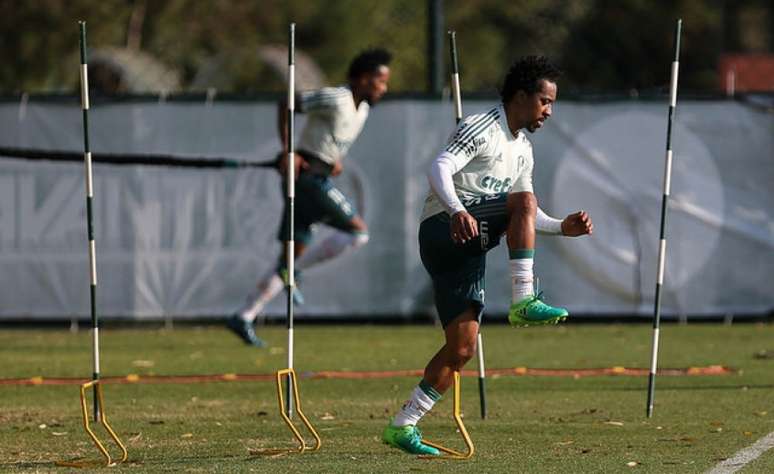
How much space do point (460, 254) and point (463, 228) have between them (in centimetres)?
49

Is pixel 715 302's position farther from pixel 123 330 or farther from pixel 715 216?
pixel 123 330

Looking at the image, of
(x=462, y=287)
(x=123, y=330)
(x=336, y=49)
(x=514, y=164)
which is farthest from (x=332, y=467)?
(x=336, y=49)

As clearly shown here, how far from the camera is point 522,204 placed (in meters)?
8.38

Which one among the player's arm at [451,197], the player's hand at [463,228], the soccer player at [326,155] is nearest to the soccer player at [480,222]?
the player's arm at [451,197]

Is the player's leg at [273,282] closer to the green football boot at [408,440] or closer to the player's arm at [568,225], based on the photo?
the player's arm at [568,225]

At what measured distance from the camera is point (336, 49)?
47250mm

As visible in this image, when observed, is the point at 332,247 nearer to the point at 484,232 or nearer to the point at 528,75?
the point at 528,75

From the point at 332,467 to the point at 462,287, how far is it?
113cm

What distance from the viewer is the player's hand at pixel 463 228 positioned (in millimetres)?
8062

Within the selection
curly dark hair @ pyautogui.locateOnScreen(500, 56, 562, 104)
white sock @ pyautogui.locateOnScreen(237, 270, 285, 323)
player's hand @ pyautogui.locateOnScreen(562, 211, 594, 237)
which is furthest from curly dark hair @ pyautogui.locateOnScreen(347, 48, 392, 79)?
player's hand @ pyautogui.locateOnScreen(562, 211, 594, 237)

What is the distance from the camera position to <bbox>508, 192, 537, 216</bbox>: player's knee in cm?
837

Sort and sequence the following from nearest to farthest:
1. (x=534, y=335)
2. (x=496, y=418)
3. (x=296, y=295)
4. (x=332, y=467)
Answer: (x=332, y=467) < (x=496, y=418) < (x=296, y=295) < (x=534, y=335)

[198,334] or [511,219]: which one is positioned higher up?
[511,219]

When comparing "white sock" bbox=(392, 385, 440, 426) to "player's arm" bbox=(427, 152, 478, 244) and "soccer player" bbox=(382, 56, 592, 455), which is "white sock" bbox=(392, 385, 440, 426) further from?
"player's arm" bbox=(427, 152, 478, 244)
